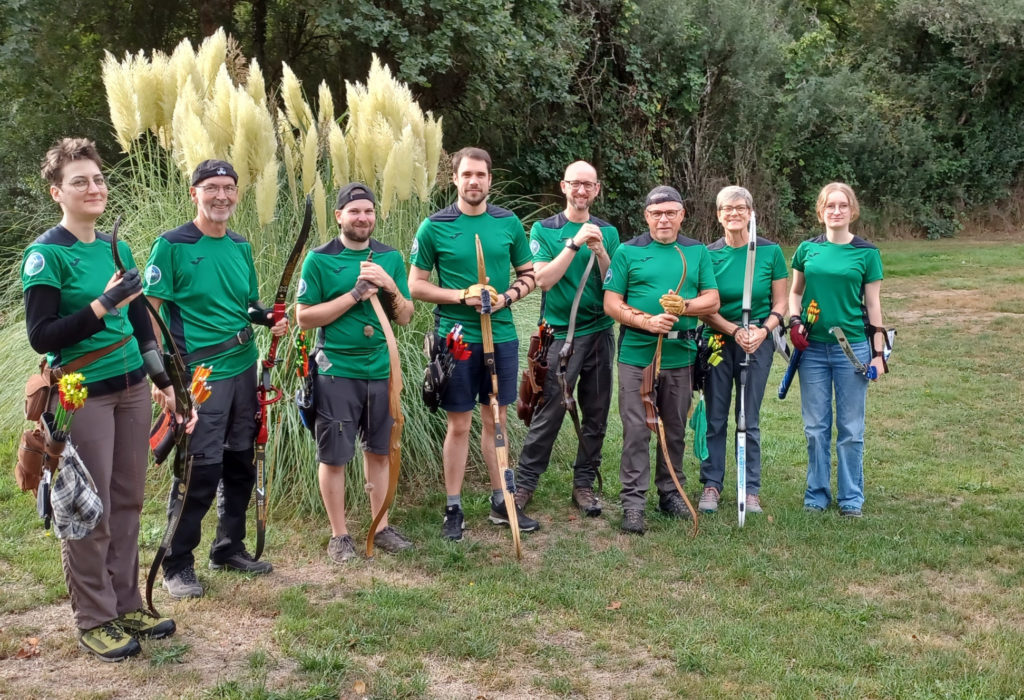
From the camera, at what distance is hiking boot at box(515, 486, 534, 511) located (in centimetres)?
554

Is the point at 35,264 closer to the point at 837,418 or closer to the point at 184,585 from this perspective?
the point at 184,585

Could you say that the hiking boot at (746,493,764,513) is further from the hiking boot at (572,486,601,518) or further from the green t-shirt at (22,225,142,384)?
the green t-shirt at (22,225,142,384)

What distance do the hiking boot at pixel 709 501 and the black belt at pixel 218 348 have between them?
2.90m

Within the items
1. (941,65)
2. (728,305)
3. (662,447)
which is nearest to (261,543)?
(662,447)

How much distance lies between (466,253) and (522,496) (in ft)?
5.08

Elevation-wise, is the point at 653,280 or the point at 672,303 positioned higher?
the point at 653,280

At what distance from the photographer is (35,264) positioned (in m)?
3.35

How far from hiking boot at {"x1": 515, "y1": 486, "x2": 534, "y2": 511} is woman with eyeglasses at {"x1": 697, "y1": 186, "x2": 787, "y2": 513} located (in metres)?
1.04

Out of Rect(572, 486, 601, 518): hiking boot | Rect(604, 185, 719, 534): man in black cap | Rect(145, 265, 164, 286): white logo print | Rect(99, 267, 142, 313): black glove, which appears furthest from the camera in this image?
Rect(572, 486, 601, 518): hiking boot

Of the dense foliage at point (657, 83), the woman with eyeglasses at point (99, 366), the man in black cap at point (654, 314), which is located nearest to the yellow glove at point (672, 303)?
the man in black cap at point (654, 314)

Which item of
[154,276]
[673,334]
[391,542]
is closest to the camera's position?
[154,276]

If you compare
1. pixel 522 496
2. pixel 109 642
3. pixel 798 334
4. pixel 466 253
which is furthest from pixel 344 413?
pixel 798 334

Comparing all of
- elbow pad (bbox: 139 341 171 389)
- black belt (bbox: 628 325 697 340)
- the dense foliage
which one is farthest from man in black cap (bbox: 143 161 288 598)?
the dense foliage

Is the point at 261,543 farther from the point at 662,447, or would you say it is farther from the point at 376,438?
the point at 662,447
